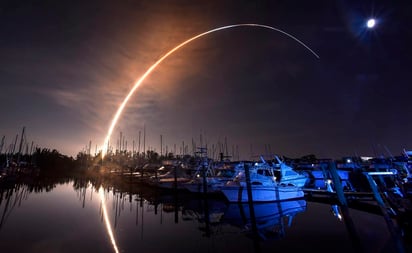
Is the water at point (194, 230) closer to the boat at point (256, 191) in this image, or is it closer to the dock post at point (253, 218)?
the dock post at point (253, 218)

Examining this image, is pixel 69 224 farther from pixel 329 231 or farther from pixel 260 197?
pixel 329 231

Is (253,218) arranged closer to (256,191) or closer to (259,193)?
(256,191)

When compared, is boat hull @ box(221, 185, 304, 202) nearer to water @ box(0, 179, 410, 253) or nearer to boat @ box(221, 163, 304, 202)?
boat @ box(221, 163, 304, 202)

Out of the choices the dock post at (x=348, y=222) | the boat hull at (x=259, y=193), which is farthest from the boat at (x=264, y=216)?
the dock post at (x=348, y=222)

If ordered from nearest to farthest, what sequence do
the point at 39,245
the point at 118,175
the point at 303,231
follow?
1. the point at 39,245
2. the point at 303,231
3. the point at 118,175

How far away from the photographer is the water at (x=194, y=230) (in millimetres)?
9930

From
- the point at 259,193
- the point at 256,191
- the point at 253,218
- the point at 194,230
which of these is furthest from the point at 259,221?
the point at 259,193

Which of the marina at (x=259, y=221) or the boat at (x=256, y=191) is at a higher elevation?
the boat at (x=256, y=191)

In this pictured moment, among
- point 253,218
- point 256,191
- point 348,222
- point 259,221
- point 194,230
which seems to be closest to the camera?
point 194,230

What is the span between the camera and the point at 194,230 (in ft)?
42.3

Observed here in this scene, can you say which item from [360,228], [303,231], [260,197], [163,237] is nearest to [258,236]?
[303,231]

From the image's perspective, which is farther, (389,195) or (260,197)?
(260,197)

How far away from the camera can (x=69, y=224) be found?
14.5m

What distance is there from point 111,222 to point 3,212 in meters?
11.7
